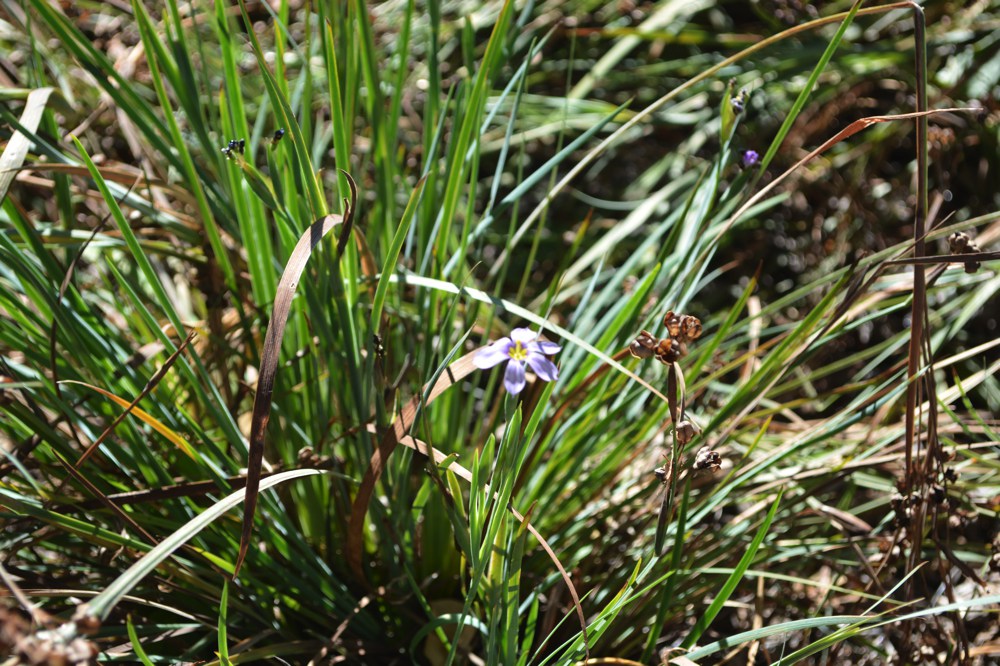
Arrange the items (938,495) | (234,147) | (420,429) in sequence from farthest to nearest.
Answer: (420,429) < (938,495) < (234,147)

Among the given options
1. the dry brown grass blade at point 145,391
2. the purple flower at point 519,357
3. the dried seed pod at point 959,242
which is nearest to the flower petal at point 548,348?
the purple flower at point 519,357

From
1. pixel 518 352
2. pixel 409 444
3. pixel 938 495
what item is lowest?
pixel 938 495

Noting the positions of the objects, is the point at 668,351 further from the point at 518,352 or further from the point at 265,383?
the point at 265,383

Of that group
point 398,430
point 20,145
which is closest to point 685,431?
point 398,430

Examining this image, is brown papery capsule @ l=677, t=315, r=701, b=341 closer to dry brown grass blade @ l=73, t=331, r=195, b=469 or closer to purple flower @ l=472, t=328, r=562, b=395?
purple flower @ l=472, t=328, r=562, b=395

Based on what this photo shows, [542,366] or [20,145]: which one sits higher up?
[20,145]

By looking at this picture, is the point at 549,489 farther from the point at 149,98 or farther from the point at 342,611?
the point at 149,98
